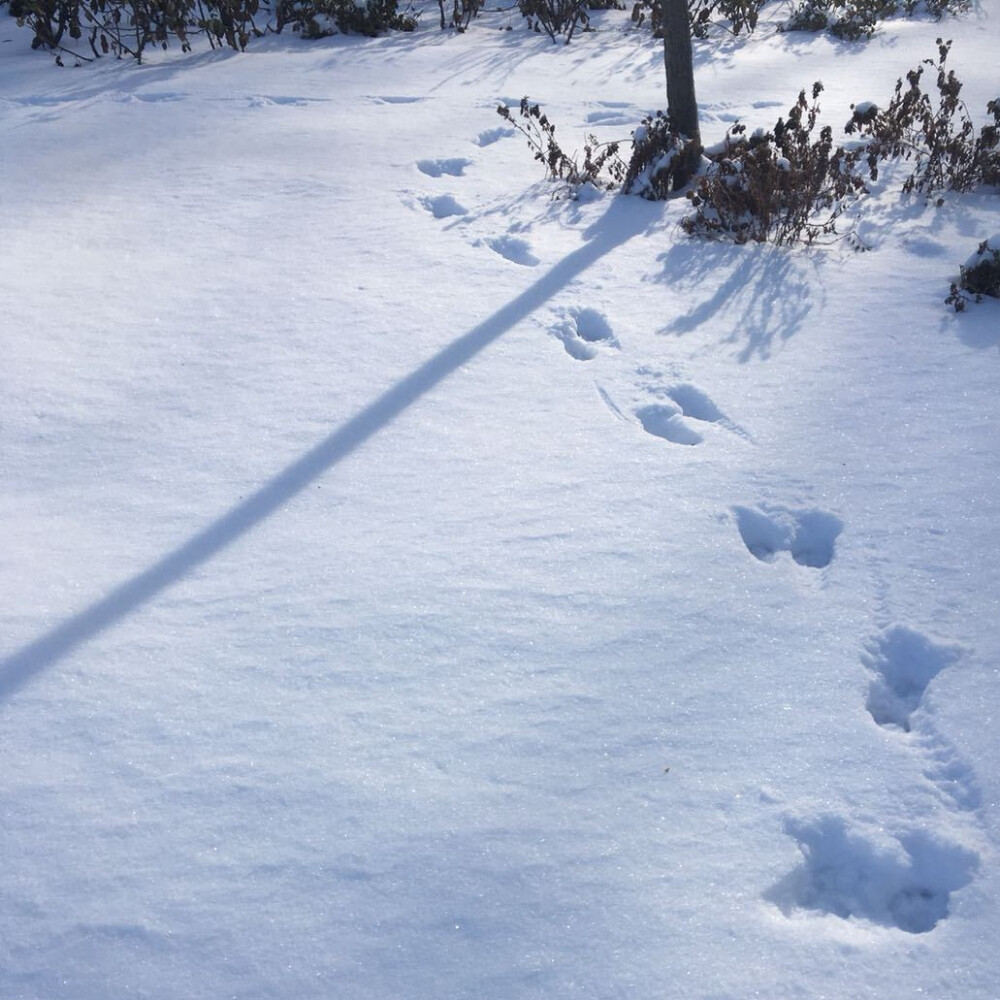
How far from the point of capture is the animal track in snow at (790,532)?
8.89 ft

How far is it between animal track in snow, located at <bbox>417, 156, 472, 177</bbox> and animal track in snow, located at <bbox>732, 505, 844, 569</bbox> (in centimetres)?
350

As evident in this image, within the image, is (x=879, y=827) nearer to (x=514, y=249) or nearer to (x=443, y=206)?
(x=514, y=249)

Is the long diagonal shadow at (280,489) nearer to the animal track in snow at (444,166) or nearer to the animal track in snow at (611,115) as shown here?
the animal track in snow at (444,166)

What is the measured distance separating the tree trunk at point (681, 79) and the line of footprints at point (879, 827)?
253cm

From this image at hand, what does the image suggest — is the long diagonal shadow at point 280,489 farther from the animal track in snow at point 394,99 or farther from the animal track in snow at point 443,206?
the animal track in snow at point 394,99

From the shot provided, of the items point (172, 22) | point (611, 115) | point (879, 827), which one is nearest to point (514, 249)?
point (611, 115)

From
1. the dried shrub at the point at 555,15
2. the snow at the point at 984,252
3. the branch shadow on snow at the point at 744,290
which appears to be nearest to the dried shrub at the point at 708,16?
the dried shrub at the point at 555,15

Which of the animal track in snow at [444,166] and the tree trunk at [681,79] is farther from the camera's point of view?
the animal track in snow at [444,166]

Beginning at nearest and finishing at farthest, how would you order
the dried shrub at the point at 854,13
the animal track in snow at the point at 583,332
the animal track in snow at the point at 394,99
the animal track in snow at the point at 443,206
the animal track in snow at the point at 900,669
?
1. the animal track in snow at the point at 900,669
2. the animal track in snow at the point at 583,332
3. the animal track in snow at the point at 443,206
4. the animal track in snow at the point at 394,99
5. the dried shrub at the point at 854,13

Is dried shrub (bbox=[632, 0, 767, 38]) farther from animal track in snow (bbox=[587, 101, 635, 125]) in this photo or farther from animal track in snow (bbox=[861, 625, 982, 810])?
animal track in snow (bbox=[861, 625, 982, 810])

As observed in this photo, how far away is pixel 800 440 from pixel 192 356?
94.3 inches

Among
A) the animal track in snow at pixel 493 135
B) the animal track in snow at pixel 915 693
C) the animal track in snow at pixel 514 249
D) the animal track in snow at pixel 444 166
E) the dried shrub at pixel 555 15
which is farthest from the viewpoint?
the dried shrub at pixel 555 15

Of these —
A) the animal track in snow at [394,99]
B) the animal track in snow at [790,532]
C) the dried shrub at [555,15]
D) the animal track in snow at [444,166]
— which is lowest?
the animal track in snow at [790,532]

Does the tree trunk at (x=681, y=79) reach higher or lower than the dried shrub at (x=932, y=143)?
higher
